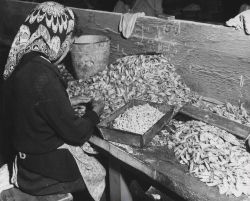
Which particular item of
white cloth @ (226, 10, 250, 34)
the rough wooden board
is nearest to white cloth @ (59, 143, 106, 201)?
the rough wooden board

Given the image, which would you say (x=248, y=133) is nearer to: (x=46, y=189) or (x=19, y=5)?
(x=46, y=189)

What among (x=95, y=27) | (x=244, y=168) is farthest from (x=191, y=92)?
(x=95, y=27)

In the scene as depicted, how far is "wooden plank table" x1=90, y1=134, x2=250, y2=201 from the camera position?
1761 millimetres

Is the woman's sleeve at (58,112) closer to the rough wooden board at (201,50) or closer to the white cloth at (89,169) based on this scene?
the white cloth at (89,169)

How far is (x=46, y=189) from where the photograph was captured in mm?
2379

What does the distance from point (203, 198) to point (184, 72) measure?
1.71 m

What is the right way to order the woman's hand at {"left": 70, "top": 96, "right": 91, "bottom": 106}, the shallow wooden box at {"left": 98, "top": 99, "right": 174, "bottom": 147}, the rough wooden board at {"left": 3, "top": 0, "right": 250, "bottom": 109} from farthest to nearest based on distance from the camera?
the woman's hand at {"left": 70, "top": 96, "right": 91, "bottom": 106}
the rough wooden board at {"left": 3, "top": 0, "right": 250, "bottom": 109}
the shallow wooden box at {"left": 98, "top": 99, "right": 174, "bottom": 147}

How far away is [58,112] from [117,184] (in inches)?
A: 44.0

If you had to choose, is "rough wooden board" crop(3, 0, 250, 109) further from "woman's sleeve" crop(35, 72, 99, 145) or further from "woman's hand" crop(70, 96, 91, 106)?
"woman's sleeve" crop(35, 72, 99, 145)

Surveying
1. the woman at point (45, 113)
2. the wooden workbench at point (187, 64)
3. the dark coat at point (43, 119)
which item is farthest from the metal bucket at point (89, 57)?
the dark coat at point (43, 119)

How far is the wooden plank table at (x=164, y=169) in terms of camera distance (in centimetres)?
176

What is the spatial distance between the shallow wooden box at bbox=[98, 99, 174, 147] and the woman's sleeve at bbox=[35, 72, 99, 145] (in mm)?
196

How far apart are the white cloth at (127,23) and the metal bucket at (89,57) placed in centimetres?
30

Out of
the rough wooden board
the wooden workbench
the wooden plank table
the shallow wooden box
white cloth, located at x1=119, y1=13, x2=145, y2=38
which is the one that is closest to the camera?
the wooden plank table
